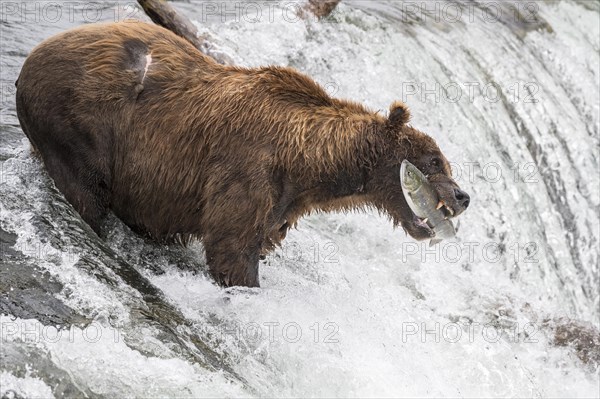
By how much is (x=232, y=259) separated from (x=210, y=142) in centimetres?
67

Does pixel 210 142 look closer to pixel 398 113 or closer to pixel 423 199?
pixel 398 113

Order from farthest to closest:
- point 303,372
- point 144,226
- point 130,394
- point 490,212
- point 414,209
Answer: point 490,212, point 144,226, point 414,209, point 303,372, point 130,394

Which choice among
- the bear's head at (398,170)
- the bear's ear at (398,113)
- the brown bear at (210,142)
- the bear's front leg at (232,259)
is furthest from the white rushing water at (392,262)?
the bear's ear at (398,113)

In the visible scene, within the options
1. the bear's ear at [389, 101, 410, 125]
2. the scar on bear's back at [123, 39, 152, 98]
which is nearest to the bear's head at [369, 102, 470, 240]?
the bear's ear at [389, 101, 410, 125]

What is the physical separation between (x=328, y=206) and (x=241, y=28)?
3.45 metres

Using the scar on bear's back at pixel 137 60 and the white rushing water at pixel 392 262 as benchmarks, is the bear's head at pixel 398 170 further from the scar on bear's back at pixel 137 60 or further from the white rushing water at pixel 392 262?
the scar on bear's back at pixel 137 60

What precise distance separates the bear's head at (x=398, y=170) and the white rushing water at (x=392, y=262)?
2.55ft

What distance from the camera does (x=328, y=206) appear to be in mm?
5480

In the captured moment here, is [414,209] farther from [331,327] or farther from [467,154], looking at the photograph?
[467,154]

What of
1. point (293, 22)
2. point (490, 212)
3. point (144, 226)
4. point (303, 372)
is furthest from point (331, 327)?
point (293, 22)

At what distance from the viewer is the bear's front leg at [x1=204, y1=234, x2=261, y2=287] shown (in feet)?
17.1

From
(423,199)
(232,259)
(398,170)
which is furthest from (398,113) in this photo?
(232,259)

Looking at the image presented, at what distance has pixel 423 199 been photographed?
523cm

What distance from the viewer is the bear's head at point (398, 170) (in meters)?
5.24
